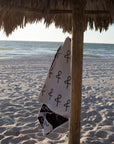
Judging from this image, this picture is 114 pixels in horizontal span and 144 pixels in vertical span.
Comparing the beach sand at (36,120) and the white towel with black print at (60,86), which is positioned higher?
the white towel with black print at (60,86)

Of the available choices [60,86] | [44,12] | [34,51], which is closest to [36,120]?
[60,86]

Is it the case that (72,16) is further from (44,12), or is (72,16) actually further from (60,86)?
(60,86)

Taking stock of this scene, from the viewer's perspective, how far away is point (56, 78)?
7.65 ft

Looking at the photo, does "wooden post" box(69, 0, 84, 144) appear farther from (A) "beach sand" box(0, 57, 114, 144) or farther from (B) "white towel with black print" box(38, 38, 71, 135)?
(A) "beach sand" box(0, 57, 114, 144)

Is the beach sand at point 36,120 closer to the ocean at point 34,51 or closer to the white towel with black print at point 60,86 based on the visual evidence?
the white towel with black print at point 60,86

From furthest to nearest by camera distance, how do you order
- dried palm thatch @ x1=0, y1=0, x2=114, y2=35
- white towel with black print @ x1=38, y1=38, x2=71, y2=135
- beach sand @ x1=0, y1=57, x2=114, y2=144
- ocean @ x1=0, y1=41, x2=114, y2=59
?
1. ocean @ x1=0, y1=41, x2=114, y2=59
2. beach sand @ x1=0, y1=57, x2=114, y2=144
3. white towel with black print @ x1=38, y1=38, x2=71, y2=135
4. dried palm thatch @ x1=0, y1=0, x2=114, y2=35

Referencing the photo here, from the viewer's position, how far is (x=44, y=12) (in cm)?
208

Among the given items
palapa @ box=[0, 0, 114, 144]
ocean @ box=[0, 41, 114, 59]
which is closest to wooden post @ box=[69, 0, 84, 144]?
palapa @ box=[0, 0, 114, 144]

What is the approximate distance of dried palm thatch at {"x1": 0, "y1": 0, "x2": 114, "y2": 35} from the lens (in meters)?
2.01

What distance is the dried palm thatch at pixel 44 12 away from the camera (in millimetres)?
2008

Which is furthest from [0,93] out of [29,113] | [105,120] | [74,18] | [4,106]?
[74,18]

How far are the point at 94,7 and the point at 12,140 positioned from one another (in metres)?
2.31

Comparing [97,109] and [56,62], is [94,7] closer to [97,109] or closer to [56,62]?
[56,62]

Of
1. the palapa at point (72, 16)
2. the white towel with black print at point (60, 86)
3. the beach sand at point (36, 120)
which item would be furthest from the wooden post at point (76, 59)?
the beach sand at point (36, 120)
